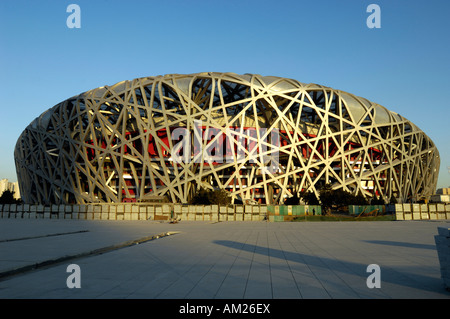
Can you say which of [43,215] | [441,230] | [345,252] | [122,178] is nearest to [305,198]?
[122,178]

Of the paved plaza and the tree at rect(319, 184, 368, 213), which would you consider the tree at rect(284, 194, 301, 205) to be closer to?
the tree at rect(319, 184, 368, 213)

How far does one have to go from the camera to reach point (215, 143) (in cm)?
4169

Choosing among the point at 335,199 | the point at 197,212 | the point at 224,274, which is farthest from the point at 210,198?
the point at 224,274

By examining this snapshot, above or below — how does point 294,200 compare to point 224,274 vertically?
below

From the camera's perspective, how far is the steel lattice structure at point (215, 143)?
135ft

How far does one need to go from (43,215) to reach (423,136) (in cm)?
5347

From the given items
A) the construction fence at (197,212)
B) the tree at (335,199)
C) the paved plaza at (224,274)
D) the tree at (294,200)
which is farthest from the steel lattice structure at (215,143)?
the paved plaza at (224,274)

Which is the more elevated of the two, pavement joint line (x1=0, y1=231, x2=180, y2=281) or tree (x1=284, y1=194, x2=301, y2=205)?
pavement joint line (x1=0, y1=231, x2=180, y2=281)

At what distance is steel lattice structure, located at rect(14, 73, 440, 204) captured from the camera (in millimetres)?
41219

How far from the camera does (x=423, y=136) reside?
51.7 m

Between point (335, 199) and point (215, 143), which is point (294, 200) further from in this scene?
point (215, 143)

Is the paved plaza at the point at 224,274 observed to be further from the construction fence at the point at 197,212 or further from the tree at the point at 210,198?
the tree at the point at 210,198

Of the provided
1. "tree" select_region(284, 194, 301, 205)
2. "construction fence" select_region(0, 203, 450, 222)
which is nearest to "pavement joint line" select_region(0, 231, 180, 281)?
"construction fence" select_region(0, 203, 450, 222)
